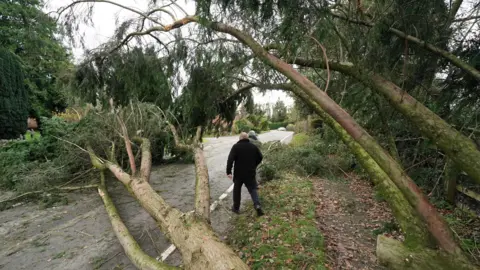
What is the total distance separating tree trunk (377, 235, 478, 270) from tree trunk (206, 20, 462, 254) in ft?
0.36

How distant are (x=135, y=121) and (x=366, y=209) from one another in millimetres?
8185

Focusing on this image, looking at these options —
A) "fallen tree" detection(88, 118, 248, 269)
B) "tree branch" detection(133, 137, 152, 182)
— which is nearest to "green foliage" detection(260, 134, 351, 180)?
"fallen tree" detection(88, 118, 248, 269)

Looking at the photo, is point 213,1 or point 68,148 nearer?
point 213,1

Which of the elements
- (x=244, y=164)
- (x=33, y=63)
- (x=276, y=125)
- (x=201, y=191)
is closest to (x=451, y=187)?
(x=244, y=164)

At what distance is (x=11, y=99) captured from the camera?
16172mm

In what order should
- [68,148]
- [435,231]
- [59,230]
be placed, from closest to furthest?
[435,231]
[59,230]
[68,148]

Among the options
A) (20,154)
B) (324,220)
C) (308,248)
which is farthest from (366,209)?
(20,154)

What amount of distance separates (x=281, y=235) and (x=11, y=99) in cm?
1962

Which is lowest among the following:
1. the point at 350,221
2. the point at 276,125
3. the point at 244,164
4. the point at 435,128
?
the point at 276,125

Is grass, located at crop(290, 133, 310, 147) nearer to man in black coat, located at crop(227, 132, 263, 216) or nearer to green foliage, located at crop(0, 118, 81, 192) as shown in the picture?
man in black coat, located at crop(227, 132, 263, 216)

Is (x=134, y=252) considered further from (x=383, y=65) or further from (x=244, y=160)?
(x=383, y=65)

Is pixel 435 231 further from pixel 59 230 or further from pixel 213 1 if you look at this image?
pixel 59 230

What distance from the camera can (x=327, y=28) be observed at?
3318 millimetres

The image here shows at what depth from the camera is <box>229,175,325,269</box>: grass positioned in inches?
142
